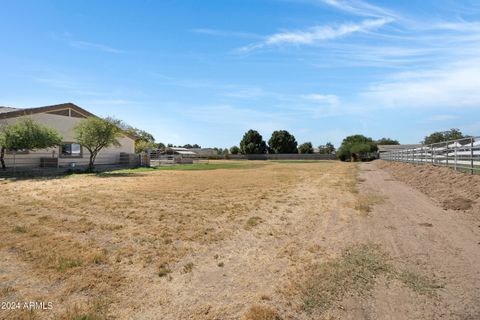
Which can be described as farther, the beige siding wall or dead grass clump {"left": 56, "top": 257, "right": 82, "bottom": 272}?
the beige siding wall

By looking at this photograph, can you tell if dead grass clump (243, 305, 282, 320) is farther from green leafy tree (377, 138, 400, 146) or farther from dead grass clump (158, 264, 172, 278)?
green leafy tree (377, 138, 400, 146)

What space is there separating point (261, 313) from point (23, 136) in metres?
20.8

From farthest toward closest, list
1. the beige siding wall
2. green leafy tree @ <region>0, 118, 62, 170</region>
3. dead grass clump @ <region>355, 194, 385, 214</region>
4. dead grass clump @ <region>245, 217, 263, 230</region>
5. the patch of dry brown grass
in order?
the beige siding wall
green leafy tree @ <region>0, 118, 62, 170</region>
dead grass clump @ <region>355, 194, 385, 214</region>
dead grass clump @ <region>245, 217, 263, 230</region>
the patch of dry brown grass

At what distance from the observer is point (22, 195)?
416 inches

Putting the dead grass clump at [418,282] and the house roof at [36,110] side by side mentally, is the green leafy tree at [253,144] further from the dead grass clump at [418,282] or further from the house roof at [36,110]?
the dead grass clump at [418,282]

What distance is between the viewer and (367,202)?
861 cm

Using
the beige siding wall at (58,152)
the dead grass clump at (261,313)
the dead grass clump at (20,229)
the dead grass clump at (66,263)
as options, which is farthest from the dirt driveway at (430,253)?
the beige siding wall at (58,152)

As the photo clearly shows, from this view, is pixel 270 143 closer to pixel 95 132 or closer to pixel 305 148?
pixel 305 148

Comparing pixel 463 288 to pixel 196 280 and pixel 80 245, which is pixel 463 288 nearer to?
pixel 196 280

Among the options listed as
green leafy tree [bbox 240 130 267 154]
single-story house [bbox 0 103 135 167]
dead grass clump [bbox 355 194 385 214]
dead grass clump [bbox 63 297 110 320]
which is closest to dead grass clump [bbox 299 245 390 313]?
dead grass clump [bbox 63 297 110 320]

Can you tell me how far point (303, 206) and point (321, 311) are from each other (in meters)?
5.60

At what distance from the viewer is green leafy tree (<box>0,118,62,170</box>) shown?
1827 centimetres

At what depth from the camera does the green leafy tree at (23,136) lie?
18266 mm

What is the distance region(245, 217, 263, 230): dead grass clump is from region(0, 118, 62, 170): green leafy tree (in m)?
18.0
